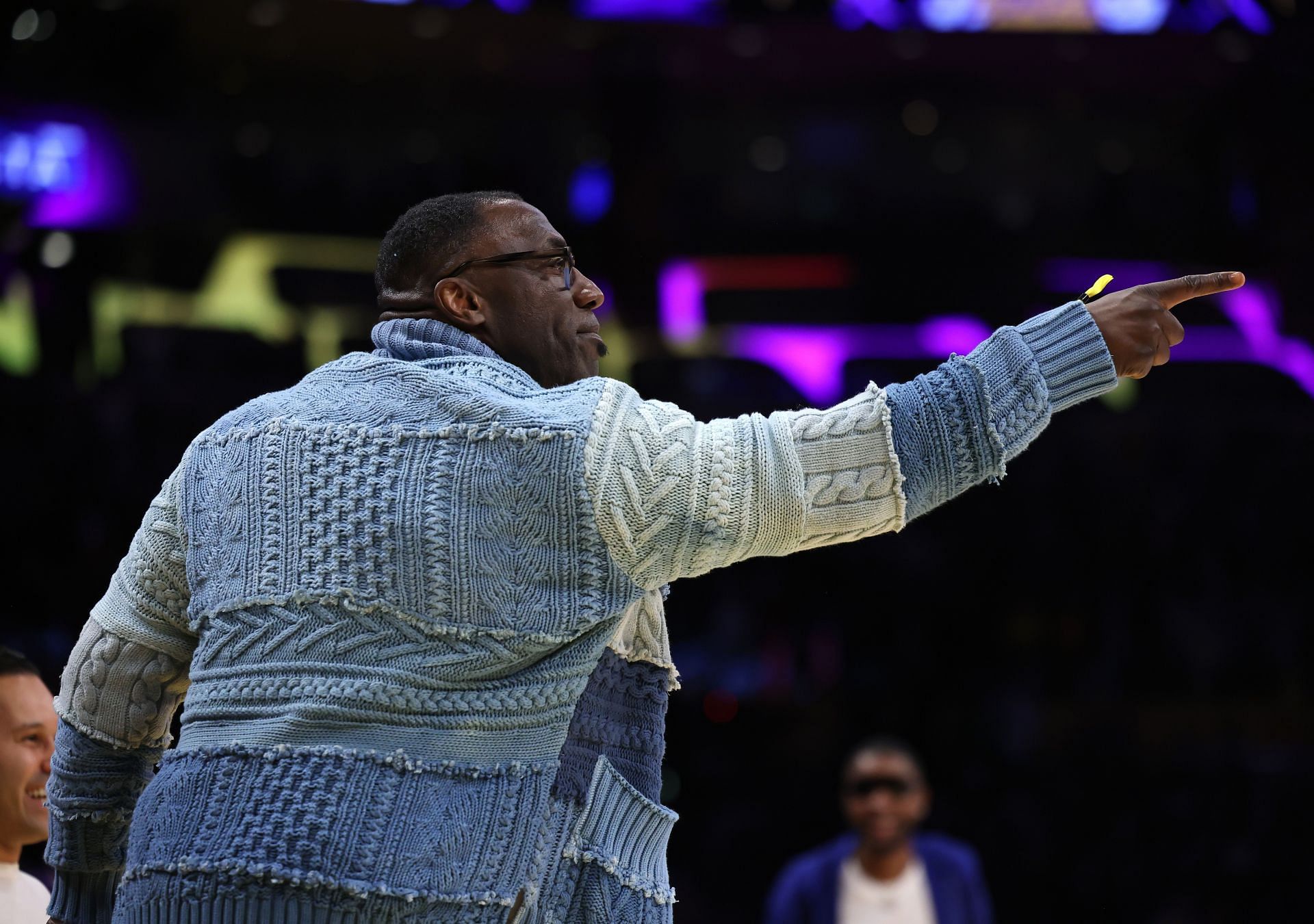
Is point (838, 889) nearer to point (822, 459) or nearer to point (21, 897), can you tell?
point (21, 897)

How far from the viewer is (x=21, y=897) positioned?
9.00 ft

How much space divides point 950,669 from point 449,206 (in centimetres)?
697

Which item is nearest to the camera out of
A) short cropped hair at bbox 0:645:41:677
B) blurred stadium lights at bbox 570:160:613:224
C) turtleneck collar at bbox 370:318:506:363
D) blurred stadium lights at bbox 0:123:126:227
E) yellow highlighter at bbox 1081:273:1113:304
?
yellow highlighter at bbox 1081:273:1113:304

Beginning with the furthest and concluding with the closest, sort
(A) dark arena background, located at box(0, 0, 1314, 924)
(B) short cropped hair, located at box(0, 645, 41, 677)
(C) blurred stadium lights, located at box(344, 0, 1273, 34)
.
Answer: (C) blurred stadium lights, located at box(344, 0, 1273, 34) → (A) dark arena background, located at box(0, 0, 1314, 924) → (B) short cropped hair, located at box(0, 645, 41, 677)

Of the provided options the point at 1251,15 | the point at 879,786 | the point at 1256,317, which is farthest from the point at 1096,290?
the point at 1256,317

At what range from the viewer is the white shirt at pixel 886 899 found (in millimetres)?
5047

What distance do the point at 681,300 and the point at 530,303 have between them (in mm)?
6991

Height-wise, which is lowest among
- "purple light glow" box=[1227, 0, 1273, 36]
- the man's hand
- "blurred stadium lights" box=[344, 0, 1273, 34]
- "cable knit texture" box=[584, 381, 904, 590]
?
"cable knit texture" box=[584, 381, 904, 590]

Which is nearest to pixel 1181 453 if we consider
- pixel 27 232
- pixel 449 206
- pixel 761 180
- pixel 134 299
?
pixel 761 180

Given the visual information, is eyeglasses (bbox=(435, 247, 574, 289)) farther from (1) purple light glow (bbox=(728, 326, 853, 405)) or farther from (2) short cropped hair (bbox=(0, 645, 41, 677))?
(1) purple light glow (bbox=(728, 326, 853, 405))

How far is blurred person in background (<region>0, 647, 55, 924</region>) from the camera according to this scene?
277cm

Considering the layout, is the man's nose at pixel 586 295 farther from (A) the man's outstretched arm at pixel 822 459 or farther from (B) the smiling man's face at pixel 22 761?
(B) the smiling man's face at pixel 22 761

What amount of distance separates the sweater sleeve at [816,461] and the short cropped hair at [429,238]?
0.44 meters

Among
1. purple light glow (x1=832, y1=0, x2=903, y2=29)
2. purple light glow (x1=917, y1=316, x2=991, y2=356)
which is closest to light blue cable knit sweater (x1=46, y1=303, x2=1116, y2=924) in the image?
purple light glow (x1=832, y1=0, x2=903, y2=29)
